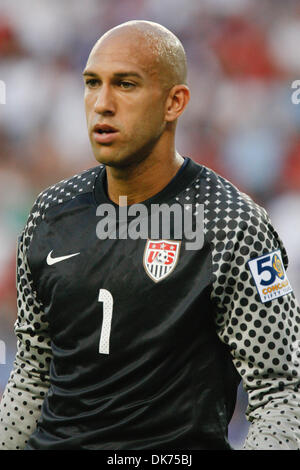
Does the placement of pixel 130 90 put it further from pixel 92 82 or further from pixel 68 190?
pixel 68 190

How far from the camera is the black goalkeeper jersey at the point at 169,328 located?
6.38 feet

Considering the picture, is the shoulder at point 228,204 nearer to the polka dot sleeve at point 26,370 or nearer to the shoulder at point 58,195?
the shoulder at point 58,195

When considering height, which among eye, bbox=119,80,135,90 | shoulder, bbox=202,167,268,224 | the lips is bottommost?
shoulder, bbox=202,167,268,224

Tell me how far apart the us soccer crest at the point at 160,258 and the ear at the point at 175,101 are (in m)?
0.35

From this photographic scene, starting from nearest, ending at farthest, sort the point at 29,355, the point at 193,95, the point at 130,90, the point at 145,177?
1. the point at 130,90
2. the point at 145,177
3. the point at 29,355
4. the point at 193,95

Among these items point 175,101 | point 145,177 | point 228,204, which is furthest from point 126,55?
point 228,204

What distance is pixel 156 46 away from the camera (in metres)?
2.05

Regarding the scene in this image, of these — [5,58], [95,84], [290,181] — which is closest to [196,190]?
[95,84]

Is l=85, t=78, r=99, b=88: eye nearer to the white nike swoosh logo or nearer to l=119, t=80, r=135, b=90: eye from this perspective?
l=119, t=80, r=135, b=90: eye

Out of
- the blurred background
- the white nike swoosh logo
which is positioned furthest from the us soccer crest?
the blurred background

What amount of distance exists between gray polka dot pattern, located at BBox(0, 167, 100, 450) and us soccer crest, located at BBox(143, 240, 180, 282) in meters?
0.33

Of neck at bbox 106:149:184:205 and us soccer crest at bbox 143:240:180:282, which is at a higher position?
neck at bbox 106:149:184:205

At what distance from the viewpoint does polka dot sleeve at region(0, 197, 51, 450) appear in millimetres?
2270

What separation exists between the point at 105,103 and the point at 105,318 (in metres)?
0.57
